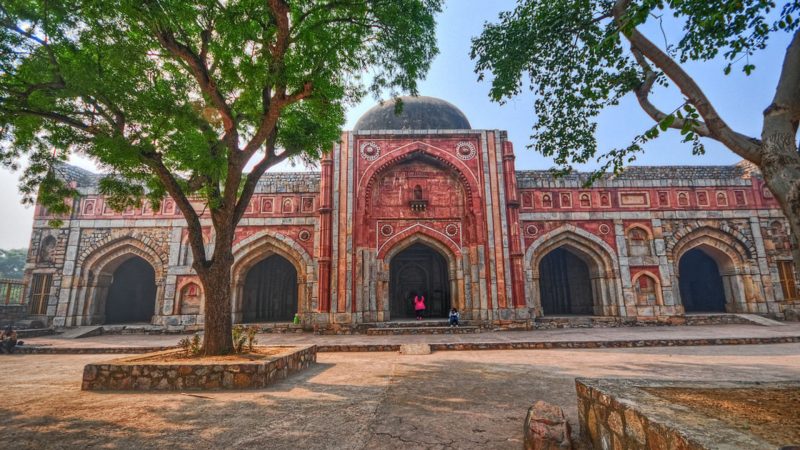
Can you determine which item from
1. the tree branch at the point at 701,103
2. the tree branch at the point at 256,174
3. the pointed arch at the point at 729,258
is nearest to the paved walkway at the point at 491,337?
the pointed arch at the point at 729,258

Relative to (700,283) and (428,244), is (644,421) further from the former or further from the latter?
(700,283)

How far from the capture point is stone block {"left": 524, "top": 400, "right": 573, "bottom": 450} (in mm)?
2663

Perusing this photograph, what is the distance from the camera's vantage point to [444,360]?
7129 mm

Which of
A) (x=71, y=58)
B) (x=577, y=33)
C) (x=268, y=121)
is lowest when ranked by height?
(x=268, y=121)

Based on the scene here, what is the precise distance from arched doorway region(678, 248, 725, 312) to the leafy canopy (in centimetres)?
1788

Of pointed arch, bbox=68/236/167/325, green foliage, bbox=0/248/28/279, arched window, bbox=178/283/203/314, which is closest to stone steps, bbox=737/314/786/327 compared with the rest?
arched window, bbox=178/283/203/314

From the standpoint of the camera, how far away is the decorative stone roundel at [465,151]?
14297 millimetres

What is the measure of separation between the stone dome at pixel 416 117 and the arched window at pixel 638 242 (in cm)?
858

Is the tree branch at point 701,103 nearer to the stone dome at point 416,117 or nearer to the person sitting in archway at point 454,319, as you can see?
the person sitting in archway at point 454,319

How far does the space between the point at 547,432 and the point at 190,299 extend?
14334 mm

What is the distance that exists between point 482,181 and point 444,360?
8499 mm

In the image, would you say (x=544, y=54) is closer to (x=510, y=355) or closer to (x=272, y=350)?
(x=510, y=355)

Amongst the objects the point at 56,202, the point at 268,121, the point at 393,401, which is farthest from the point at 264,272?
the point at 393,401

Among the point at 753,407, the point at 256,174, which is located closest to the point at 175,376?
the point at 256,174
